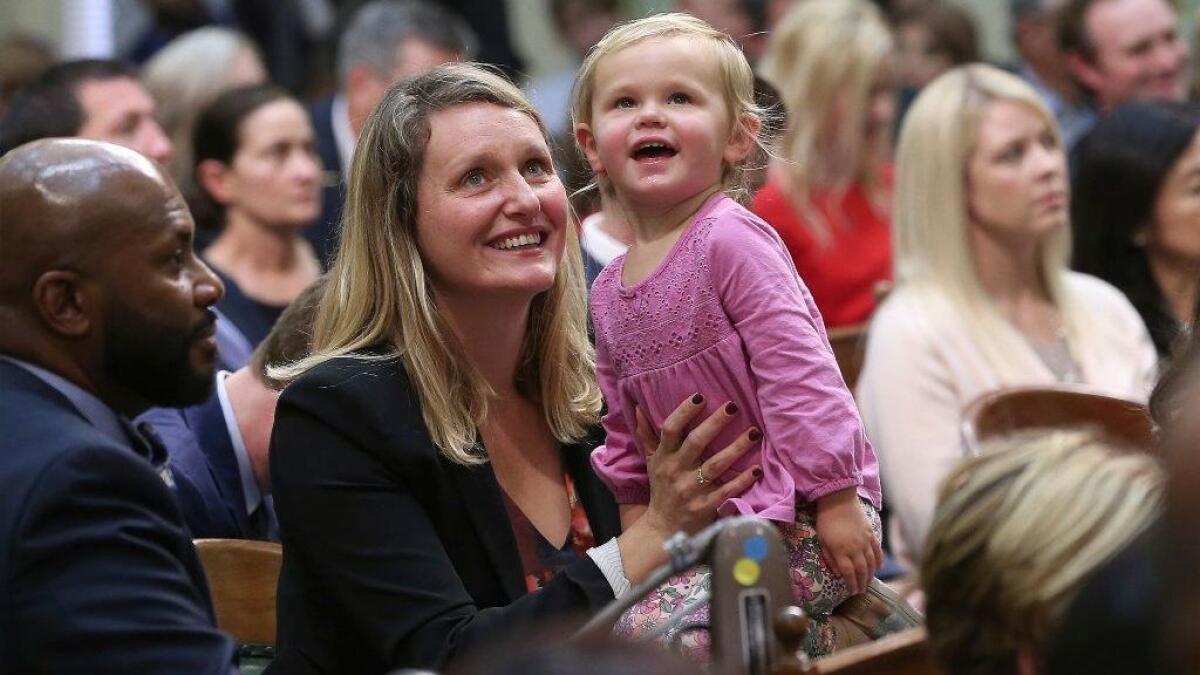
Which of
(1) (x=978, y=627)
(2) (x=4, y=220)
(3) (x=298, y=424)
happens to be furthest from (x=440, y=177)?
(1) (x=978, y=627)

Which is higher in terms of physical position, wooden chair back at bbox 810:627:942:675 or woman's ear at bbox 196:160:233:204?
wooden chair back at bbox 810:627:942:675

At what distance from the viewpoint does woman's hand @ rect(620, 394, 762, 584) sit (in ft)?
7.80

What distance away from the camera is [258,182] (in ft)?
17.0

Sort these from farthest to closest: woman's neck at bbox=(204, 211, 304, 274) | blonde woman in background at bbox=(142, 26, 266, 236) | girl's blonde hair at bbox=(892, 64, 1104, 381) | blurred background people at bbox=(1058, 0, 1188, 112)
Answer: blurred background people at bbox=(1058, 0, 1188, 112) → blonde woman in background at bbox=(142, 26, 266, 236) → woman's neck at bbox=(204, 211, 304, 274) → girl's blonde hair at bbox=(892, 64, 1104, 381)

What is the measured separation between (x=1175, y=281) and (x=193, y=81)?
318 centimetres

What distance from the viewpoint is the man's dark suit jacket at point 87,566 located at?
2.04 metres

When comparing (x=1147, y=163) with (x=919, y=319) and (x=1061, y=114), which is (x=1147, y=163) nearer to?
(x=919, y=319)

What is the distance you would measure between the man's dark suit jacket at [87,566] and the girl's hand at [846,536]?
760 mm

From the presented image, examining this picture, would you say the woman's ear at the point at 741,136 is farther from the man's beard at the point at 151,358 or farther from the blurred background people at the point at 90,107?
the blurred background people at the point at 90,107

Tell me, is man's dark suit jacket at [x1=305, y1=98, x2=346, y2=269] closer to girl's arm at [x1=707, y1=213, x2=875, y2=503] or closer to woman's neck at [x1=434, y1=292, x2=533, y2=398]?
woman's neck at [x1=434, y1=292, x2=533, y2=398]

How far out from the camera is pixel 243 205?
17.0ft

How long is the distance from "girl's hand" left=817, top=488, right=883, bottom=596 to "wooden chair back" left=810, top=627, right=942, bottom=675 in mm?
328

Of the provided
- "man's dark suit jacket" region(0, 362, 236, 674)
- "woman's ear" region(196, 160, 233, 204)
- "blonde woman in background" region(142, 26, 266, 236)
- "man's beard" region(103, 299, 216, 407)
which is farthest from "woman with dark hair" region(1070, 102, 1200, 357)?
"man's dark suit jacket" region(0, 362, 236, 674)

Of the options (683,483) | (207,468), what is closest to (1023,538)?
(683,483)
